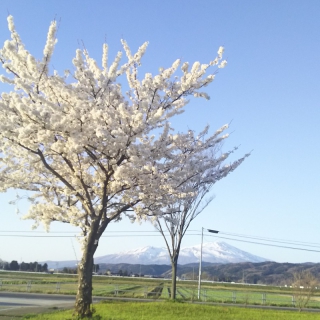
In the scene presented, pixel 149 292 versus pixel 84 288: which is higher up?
pixel 84 288

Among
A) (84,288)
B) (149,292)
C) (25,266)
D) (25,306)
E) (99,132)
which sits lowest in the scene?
A: (25,266)

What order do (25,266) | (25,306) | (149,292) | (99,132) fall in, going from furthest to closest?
(25,266) < (149,292) < (25,306) < (99,132)

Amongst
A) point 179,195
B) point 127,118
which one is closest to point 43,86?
point 127,118

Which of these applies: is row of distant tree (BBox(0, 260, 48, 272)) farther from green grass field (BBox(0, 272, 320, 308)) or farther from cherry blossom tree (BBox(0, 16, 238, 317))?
cherry blossom tree (BBox(0, 16, 238, 317))

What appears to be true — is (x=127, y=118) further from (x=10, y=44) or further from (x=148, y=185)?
(x=10, y=44)

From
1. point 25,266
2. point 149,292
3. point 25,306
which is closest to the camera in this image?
point 25,306

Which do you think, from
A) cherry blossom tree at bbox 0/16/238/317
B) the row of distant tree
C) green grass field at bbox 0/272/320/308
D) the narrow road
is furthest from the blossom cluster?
the row of distant tree

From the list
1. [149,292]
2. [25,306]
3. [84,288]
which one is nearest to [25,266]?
[149,292]

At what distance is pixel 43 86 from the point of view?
11.7 m

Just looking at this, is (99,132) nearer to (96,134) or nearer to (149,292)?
(96,134)

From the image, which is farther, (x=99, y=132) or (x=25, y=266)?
(x=25, y=266)

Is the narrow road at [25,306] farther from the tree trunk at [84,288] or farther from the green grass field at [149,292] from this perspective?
the green grass field at [149,292]

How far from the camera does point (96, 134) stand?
10562mm

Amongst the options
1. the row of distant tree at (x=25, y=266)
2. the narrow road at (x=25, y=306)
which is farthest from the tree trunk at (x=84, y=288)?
the row of distant tree at (x=25, y=266)
